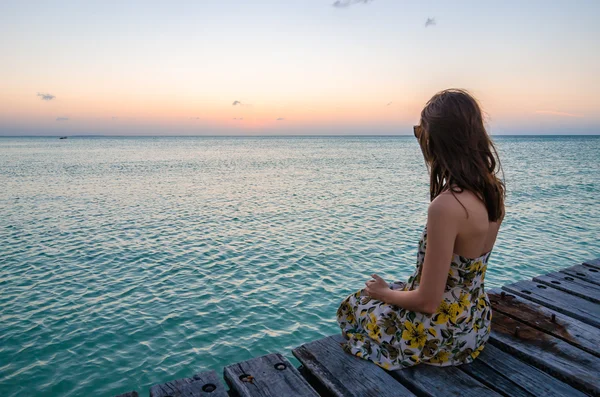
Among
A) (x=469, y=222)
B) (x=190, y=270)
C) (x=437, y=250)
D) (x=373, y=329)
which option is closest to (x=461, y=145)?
(x=469, y=222)

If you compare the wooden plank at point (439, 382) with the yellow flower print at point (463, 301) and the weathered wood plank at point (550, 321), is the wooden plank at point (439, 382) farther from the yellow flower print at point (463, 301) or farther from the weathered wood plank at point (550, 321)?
the weathered wood plank at point (550, 321)

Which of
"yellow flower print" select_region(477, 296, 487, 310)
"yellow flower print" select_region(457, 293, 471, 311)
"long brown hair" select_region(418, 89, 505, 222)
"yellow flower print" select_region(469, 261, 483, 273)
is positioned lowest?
"yellow flower print" select_region(477, 296, 487, 310)

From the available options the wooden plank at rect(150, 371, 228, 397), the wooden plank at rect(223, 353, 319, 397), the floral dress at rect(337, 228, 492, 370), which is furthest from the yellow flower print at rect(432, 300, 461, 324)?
the wooden plank at rect(150, 371, 228, 397)

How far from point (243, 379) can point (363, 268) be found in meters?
7.98

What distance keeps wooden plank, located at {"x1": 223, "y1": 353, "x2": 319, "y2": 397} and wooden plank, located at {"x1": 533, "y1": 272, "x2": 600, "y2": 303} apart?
3.57m

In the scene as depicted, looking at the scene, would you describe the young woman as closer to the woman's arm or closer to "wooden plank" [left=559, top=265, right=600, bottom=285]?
the woman's arm

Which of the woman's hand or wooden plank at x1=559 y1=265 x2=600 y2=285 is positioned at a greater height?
the woman's hand

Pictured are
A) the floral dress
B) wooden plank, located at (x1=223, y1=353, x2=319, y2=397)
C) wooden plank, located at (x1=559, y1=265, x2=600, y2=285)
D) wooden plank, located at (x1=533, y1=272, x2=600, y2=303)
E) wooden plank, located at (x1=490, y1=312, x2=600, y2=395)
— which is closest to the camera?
wooden plank, located at (x1=223, y1=353, x2=319, y2=397)

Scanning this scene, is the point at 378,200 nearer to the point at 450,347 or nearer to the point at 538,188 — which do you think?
the point at 538,188

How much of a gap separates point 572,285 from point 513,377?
261 centimetres

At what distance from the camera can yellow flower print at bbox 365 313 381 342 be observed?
3248 millimetres

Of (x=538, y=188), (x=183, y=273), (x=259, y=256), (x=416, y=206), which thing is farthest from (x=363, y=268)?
(x=538, y=188)

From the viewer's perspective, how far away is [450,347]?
10.3ft

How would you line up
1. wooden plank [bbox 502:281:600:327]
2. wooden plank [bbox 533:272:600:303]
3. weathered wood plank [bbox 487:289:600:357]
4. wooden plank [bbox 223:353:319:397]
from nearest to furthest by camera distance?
1. wooden plank [bbox 223:353:319:397]
2. weathered wood plank [bbox 487:289:600:357]
3. wooden plank [bbox 502:281:600:327]
4. wooden plank [bbox 533:272:600:303]
